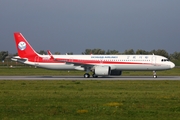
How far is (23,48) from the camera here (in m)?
51.7

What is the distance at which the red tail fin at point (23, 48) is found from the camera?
51119 millimetres

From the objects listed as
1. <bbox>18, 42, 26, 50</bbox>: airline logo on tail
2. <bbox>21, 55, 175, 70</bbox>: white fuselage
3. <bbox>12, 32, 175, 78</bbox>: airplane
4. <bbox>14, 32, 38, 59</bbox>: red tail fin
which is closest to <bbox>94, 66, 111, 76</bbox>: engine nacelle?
<bbox>12, 32, 175, 78</bbox>: airplane

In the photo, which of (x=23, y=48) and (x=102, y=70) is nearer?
(x=102, y=70)

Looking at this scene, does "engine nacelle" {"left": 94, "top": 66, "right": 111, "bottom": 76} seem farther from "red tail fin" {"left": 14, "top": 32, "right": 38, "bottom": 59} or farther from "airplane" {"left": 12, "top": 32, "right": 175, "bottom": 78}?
"red tail fin" {"left": 14, "top": 32, "right": 38, "bottom": 59}

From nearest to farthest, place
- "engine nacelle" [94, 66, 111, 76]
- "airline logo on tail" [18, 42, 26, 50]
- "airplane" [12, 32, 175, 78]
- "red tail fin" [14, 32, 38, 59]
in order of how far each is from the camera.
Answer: "engine nacelle" [94, 66, 111, 76], "airplane" [12, 32, 175, 78], "red tail fin" [14, 32, 38, 59], "airline logo on tail" [18, 42, 26, 50]

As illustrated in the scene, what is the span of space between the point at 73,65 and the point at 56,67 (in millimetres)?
2406

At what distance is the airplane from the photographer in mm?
47344

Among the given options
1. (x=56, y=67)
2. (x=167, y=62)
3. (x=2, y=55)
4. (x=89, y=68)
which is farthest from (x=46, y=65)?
(x=2, y=55)

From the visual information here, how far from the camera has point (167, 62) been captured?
47.5 m

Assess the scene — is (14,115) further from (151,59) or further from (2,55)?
(2,55)

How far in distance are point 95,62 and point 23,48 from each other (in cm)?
1070

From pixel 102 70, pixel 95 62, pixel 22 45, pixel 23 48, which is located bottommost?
pixel 102 70

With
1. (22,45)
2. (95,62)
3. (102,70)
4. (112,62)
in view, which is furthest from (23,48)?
(112,62)

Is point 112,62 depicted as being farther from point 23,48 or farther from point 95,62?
point 23,48
